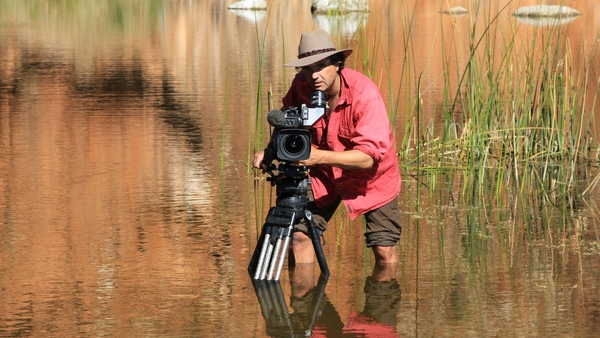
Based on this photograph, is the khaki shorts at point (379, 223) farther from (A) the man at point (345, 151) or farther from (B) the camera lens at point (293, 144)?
(B) the camera lens at point (293, 144)

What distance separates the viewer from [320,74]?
4668mm

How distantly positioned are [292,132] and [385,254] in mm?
955

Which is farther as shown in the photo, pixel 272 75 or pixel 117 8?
pixel 117 8

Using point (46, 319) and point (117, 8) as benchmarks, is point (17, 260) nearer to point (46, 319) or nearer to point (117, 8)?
point (46, 319)

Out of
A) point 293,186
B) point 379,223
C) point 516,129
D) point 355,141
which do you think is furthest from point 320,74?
point 516,129

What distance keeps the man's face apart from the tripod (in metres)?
0.35

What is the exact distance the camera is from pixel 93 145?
28.8ft

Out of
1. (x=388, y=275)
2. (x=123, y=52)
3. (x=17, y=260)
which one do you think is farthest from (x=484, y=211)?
(x=123, y=52)

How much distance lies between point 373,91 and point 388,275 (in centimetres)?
87

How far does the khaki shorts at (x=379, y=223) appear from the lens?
198 inches

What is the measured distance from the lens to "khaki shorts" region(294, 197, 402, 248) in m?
5.04

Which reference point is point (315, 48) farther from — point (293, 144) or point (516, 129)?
point (516, 129)

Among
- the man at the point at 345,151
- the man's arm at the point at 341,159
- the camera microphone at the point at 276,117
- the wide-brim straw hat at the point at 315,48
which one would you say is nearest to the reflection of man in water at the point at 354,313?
the man at the point at 345,151

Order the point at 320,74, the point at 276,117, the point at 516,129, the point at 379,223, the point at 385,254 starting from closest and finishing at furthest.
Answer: the point at 276,117
the point at 320,74
the point at 379,223
the point at 385,254
the point at 516,129
